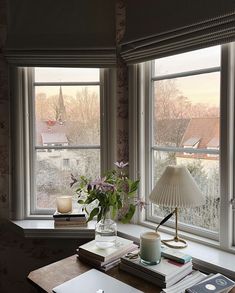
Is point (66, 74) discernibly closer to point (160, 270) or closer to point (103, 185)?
point (103, 185)

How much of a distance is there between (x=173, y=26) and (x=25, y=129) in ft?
3.69

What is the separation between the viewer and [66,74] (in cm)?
205

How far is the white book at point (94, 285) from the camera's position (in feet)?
3.92

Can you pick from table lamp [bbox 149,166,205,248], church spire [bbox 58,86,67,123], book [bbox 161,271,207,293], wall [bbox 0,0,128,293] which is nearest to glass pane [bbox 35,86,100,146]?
church spire [bbox 58,86,67,123]

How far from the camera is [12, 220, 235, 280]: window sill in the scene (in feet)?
4.61

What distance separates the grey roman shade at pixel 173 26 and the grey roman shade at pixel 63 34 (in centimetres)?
14

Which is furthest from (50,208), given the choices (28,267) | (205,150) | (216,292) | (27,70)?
(216,292)

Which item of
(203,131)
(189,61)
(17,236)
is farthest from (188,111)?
(17,236)

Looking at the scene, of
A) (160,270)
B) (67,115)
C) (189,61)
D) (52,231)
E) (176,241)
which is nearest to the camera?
(160,270)

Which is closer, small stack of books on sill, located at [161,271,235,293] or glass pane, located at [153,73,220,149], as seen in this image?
small stack of books on sill, located at [161,271,235,293]

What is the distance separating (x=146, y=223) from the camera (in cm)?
190

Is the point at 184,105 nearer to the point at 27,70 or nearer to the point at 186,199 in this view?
the point at 186,199

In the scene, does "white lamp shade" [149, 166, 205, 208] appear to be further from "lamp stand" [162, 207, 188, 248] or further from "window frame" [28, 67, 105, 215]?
"window frame" [28, 67, 105, 215]

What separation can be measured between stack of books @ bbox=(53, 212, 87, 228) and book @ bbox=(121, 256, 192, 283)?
1.94 ft
